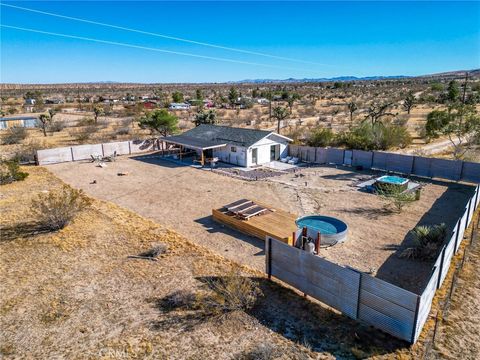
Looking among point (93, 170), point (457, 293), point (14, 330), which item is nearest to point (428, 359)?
point (457, 293)

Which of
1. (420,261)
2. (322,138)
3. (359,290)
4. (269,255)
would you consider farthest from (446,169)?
(359,290)

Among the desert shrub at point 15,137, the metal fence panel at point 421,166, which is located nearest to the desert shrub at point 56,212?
the metal fence panel at point 421,166

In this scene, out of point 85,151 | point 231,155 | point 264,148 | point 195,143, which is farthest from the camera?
point 85,151

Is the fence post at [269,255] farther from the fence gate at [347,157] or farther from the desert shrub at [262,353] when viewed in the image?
the fence gate at [347,157]

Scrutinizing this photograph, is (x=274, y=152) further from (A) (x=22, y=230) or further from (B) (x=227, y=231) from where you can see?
(A) (x=22, y=230)

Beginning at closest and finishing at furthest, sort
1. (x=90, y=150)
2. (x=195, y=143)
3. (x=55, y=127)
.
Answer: (x=195, y=143) < (x=90, y=150) < (x=55, y=127)

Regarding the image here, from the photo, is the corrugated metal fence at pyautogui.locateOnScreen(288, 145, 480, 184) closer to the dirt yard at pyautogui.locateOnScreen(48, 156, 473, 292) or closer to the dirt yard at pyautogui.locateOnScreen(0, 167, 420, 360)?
the dirt yard at pyautogui.locateOnScreen(48, 156, 473, 292)

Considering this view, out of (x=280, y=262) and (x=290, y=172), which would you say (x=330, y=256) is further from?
(x=290, y=172)
